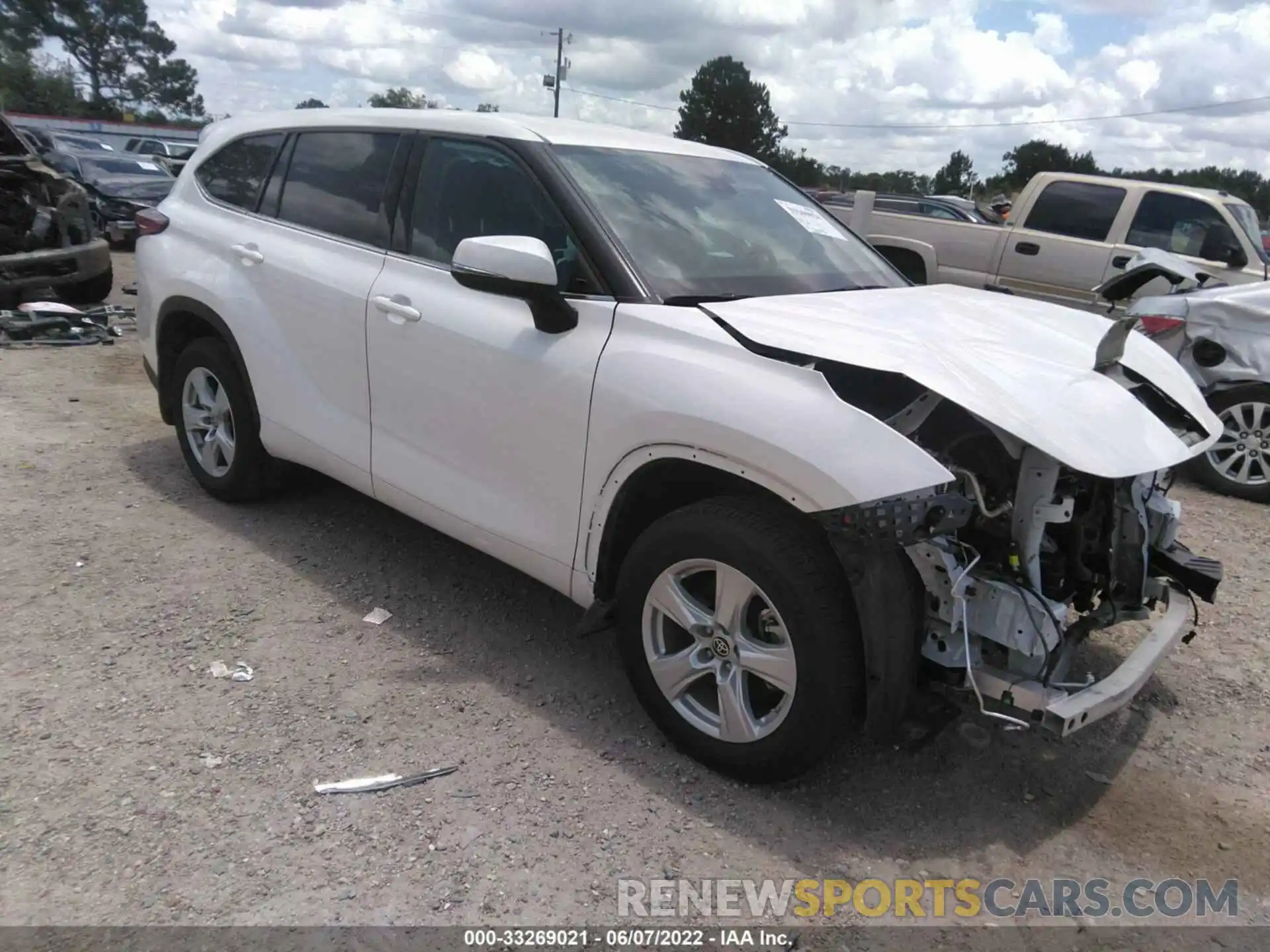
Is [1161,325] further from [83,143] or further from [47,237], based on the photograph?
[83,143]

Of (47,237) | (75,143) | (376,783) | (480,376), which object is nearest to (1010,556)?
(480,376)

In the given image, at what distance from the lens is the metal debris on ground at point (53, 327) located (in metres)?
8.34

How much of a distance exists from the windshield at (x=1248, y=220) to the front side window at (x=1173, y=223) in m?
0.24

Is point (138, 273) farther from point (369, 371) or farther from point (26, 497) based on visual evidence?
point (369, 371)

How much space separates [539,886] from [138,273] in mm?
4052

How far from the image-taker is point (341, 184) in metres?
4.20

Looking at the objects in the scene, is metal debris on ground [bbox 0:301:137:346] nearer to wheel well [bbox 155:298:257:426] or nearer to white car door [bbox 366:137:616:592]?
wheel well [bbox 155:298:257:426]

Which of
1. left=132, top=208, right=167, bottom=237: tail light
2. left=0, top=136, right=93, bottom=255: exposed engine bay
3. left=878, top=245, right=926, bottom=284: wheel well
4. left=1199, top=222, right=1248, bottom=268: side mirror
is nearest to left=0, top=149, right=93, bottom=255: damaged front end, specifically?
left=0, top=136, right=93, bottom=255: exposed engine bay

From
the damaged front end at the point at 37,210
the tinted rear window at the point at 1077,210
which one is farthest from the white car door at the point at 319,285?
the tinted rear window at the point at 1077,210

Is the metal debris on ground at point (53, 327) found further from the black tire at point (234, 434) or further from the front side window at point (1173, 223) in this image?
the front side window at point (1173, 223)

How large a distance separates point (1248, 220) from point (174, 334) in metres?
8.77

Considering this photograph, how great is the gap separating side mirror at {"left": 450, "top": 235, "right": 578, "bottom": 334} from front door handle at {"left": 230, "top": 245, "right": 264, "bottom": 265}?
1.56 meters

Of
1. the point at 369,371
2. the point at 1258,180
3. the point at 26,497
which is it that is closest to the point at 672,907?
the point at 369,371

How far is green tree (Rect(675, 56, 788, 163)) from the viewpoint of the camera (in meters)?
65.7
